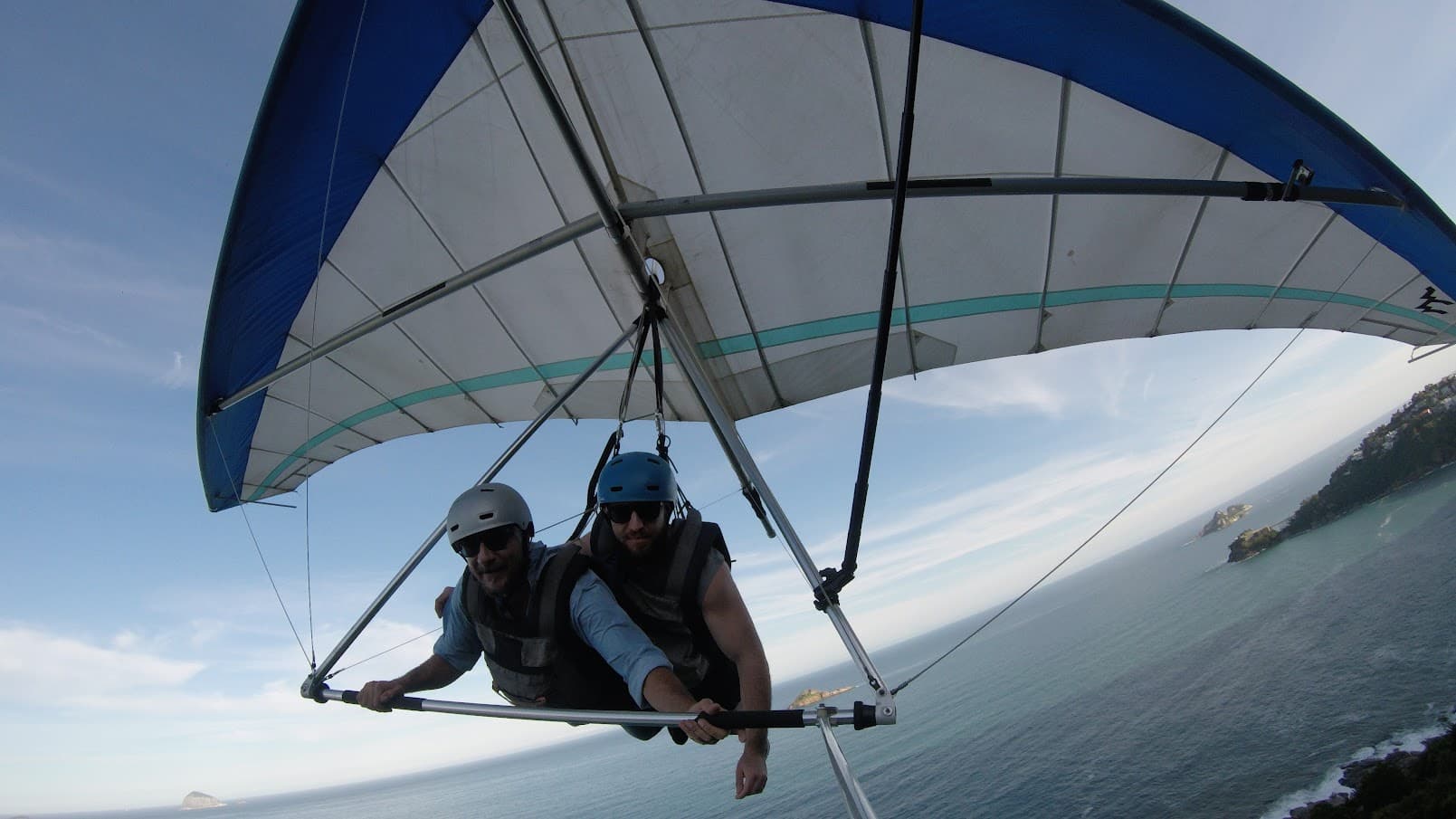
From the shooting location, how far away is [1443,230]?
414 cm

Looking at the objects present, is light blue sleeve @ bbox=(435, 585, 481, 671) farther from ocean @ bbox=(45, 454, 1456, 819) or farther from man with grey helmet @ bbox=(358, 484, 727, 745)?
ocean @ bbox=(45, 454, 1456, 819)

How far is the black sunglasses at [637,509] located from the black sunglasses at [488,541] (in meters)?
0.48

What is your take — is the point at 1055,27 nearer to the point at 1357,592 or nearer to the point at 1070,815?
the point at 1070,815

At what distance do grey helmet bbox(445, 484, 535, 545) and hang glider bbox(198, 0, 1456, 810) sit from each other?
3.26 feet

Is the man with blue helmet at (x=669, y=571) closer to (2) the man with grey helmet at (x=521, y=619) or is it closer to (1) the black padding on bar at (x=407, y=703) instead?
(2) the man with grey helmet at (x=521, y=619)

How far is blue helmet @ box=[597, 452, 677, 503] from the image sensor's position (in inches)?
124

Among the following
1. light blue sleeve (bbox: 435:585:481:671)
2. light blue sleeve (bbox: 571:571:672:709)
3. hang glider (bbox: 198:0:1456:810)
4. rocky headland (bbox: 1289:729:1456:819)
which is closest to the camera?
light blue sleeve (bbox: 571:571:672:709)

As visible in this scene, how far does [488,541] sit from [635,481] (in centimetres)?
76

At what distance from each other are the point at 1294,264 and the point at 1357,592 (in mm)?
81516

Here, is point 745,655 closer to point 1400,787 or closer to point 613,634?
point 613,634

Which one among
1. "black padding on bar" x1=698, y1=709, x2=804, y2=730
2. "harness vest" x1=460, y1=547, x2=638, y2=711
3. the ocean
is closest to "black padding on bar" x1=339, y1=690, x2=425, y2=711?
"harness vest" x1=460, y1=547, x2=638, y2=711

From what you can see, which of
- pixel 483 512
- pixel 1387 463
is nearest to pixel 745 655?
pixel 483 512

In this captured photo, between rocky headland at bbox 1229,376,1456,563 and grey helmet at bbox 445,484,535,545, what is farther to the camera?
rocky headland at bbox 1229,376,1456,563

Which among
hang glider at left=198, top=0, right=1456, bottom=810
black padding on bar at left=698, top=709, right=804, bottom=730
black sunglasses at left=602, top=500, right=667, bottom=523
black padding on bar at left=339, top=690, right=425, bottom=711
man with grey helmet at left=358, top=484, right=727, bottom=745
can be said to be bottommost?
black padding on bar at left=698, top=709, right=804, bottom=730
